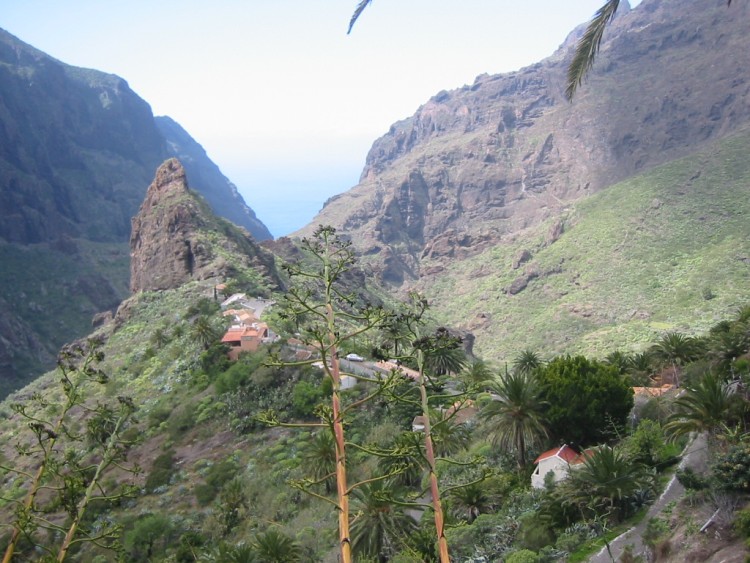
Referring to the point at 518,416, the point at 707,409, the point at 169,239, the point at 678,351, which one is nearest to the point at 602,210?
the point at 169,239

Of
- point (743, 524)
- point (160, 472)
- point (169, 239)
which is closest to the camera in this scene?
point (743, 524)

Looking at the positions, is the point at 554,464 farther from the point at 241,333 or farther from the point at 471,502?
the point at 241,333

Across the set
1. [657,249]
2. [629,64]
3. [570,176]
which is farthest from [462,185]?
[657,249]

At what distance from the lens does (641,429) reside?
24.1 meters

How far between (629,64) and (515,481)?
173276 mm

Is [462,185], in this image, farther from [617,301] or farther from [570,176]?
[617,301]

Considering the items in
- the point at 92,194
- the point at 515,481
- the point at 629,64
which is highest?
the point at 92,194

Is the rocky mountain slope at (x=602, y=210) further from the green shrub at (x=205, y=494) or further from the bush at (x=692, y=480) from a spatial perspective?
the bush at (x=692, y=480)

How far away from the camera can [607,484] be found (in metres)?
19.5

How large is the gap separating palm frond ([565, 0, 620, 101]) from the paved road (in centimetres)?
1332

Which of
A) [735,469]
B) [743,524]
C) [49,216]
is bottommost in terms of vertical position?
Result: [743,524]

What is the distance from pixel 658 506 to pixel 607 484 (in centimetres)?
168

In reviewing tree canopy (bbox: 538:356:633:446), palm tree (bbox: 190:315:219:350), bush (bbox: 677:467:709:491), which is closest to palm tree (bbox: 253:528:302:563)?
tree canopy (bbox: 538:356:633:446)

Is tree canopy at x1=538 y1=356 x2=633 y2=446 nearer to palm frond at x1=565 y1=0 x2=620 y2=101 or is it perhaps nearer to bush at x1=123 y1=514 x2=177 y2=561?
bush at x1=123 y1=514 x2=177 y2=561
